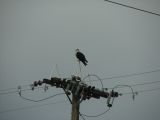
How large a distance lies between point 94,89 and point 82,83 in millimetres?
576

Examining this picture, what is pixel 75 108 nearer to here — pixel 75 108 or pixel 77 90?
pixel 75 108

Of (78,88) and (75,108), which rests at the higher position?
(78,88)

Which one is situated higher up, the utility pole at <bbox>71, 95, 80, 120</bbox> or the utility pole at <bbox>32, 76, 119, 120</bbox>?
the utility pole at <bbox>32, 76, 119, 120</bbox>

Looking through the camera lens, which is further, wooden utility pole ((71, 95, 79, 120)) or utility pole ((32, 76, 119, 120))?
wooden utility pole ((71, 95, 79, 120))

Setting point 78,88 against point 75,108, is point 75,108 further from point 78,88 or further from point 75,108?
point 78,88

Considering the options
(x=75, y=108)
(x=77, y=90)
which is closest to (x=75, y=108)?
(x=75, y=108)

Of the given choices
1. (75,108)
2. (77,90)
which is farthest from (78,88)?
(75,108)

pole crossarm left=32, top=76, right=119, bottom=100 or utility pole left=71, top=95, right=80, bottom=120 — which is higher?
pole crossarm left=32, top=76, right=119, bottom=100

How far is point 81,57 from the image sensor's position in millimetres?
→ 11531

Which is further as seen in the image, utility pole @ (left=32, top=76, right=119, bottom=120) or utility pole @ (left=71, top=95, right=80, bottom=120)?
utility pole @ (left=71, top=95, right=80, bottom=120)

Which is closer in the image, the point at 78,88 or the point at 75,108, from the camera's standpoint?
the point at 78,88

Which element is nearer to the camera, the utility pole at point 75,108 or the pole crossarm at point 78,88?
the pole crossarm at point 78,88

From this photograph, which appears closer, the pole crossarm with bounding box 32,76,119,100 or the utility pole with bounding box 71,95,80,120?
the pole crossarm with bounding box 32,76,119,100

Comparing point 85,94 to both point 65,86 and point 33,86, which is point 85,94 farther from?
point 33,86
